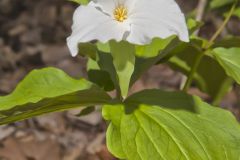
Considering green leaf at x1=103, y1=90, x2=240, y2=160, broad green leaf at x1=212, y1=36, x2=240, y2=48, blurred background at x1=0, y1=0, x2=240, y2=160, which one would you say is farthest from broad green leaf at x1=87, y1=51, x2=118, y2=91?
blurred background at x1=0, y1=0, x2=240, y2=160

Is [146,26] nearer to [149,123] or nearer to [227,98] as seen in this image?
[149,123]

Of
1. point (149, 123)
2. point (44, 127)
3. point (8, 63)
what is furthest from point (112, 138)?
point (8, 63)

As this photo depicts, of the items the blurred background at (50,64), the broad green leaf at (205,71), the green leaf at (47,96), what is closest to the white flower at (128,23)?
the green leaf at (47,96)

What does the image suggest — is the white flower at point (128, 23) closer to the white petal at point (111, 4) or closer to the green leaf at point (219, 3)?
the white petal at point (111, 4)

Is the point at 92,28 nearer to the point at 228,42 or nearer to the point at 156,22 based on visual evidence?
the point at 156,22

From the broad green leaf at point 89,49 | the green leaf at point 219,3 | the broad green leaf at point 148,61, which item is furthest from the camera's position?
the green leaf at point 219,3

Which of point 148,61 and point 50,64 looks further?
point 50,64

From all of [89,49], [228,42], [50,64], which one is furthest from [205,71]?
[50,64]
